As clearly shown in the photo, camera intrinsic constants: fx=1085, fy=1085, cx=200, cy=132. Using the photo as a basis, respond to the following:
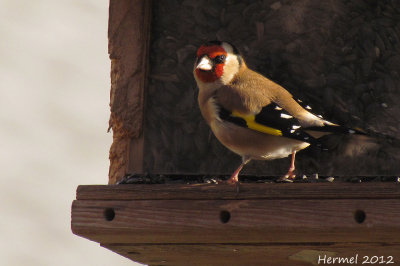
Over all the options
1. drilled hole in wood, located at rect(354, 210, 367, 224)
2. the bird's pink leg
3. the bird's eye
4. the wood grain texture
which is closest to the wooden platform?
drilled hole in wood, located at rect(354, 210, 367, 224)

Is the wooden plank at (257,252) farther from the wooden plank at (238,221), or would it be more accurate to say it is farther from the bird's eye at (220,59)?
the bird's eye at (220,59)

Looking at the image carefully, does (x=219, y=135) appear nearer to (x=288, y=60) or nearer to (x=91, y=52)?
(x=288, y=60)

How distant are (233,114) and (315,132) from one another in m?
0.37

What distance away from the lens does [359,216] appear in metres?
3.92

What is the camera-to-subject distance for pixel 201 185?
4133mm

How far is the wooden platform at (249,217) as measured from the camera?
3.92 meters

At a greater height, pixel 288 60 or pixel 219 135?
pixel 288 60

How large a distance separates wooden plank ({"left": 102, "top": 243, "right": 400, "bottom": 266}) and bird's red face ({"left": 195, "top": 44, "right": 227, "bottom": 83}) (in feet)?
2.83

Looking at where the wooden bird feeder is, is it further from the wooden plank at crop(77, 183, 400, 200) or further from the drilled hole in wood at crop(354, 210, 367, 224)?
the drilled hole in wood at crop(354, 210, 367, 224)

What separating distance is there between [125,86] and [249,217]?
137 centimetres

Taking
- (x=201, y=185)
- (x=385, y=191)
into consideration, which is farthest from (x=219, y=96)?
(x=385, y=191)

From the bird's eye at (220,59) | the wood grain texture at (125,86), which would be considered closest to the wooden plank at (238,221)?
the wood grain texture at (125,86)

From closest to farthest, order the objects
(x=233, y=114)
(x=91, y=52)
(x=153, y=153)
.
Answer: (x=233, y=114) < (x=153, y=153) < (x=91, y=52)

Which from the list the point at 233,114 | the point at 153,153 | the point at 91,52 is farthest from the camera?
the point at 91,52
